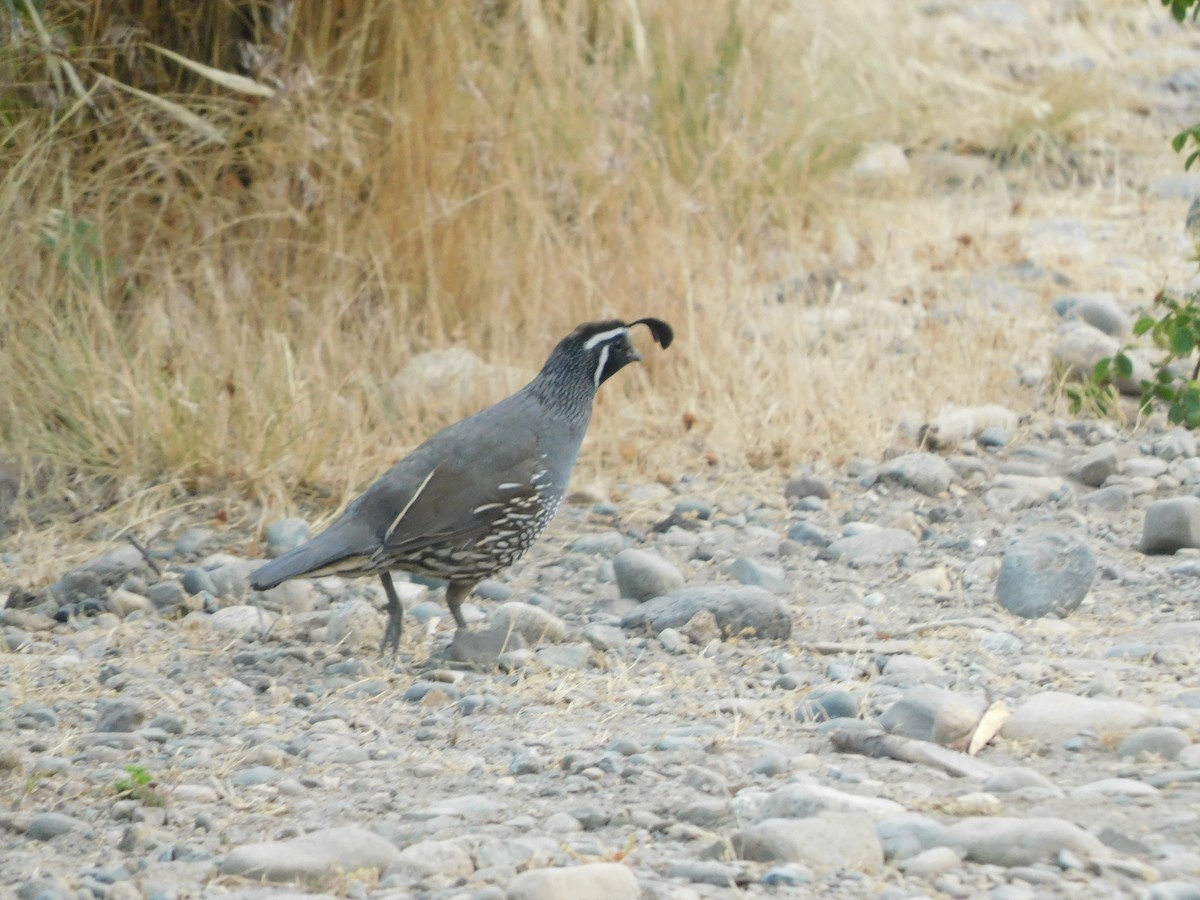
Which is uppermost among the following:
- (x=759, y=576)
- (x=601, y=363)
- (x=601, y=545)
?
(x=601, y=363)

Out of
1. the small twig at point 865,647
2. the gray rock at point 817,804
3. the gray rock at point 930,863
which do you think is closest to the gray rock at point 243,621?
the small twig at point 865,647

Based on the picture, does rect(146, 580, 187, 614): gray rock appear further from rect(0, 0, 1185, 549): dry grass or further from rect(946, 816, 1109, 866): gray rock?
rect(946, 816, 1109, 866): gray rock

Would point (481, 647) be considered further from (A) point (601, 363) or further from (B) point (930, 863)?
(B) point (930, 863)

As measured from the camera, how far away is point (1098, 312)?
281 inches

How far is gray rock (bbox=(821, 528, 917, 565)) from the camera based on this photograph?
506 centimetres


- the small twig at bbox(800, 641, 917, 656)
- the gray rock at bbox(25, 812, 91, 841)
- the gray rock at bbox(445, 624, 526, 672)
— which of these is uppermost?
the gray rock at bbox(25, 812, 91, 841)

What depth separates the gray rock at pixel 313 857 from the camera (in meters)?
Answer: 2.84

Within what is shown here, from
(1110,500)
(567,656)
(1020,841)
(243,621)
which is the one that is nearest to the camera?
(1020,841)

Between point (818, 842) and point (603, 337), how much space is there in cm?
223

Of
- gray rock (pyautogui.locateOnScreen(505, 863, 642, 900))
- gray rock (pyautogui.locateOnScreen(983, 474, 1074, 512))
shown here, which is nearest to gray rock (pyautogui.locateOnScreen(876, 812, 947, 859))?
gray rock (pyautogui.locateOnScreen(505, 863, 642, 900))

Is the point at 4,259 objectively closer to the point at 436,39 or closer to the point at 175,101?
the point at 175,101

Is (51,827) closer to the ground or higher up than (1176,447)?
higher up

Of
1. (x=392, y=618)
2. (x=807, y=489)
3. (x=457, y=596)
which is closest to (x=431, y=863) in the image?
(x=392, y=618)

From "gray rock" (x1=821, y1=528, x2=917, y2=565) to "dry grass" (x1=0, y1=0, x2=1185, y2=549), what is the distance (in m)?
0.85
